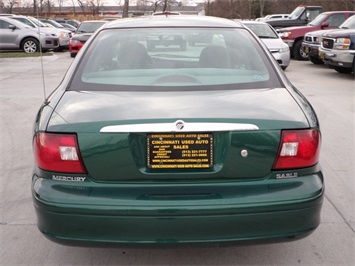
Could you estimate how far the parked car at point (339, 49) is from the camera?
434 inches

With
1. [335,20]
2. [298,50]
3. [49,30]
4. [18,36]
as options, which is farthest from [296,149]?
[49,30]

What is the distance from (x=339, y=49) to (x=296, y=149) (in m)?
9.52

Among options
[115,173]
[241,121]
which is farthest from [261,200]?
[115,173]

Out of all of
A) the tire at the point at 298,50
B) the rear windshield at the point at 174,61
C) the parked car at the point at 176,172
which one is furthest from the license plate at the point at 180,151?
the tire at the point at 298,50

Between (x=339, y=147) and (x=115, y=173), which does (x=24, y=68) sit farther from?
(x=115, y=173)

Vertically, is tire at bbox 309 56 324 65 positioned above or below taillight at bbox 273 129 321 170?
below

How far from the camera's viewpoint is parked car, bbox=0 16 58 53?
1902 centimetres

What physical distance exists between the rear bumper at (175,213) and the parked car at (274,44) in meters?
10.1

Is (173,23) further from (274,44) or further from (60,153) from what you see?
(274,44)

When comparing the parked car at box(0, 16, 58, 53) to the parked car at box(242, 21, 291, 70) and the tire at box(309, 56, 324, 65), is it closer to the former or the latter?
the parked car at box(242, 21, 291, 70)

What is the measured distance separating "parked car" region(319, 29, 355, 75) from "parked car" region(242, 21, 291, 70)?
1.06 meters

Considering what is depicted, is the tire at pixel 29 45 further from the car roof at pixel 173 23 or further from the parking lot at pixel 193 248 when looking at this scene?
the car roof at pixel 173 23

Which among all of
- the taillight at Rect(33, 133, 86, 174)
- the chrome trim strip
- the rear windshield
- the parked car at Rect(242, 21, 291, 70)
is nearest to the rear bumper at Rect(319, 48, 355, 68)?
the parked car at Rect(242, 21, 291, 70)

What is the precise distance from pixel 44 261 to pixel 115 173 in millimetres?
1034
